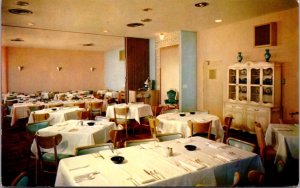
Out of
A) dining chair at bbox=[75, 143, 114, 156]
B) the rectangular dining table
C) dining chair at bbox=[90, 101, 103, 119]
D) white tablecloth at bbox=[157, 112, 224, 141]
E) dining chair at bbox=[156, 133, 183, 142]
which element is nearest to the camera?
the rectangular dining table

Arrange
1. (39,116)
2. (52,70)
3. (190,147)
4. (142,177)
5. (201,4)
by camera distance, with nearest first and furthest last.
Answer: (142,177) < (190,147) < (201,4) < (39,116) < (52,70)

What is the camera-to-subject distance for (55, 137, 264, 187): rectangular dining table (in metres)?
1.96

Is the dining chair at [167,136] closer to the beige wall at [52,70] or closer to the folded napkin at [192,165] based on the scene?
the folded napkin at [192,165]

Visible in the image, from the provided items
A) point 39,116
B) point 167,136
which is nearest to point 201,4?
point 167,136

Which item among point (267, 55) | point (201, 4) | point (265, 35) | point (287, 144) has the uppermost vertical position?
point (201, 4)

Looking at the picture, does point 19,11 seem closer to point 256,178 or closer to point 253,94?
point 256,178

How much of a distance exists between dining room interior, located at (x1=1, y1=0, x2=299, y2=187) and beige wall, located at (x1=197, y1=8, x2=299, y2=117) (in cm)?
2

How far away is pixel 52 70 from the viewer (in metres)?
12.7

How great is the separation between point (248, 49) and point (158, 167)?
4.98 metres

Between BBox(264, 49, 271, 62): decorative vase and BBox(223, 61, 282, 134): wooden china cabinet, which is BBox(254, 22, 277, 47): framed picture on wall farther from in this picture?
BBox(223, 61, 282, 134): wooden china cabinet

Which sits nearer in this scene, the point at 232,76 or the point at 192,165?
the point at 192,165

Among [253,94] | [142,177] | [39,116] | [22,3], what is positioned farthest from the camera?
[253,94]

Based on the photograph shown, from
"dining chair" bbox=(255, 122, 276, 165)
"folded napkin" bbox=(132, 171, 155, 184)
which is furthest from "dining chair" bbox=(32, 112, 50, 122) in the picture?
"dining chair" bbox=(255, 122, 276, 165)

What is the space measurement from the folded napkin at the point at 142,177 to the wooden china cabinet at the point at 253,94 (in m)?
4.31
